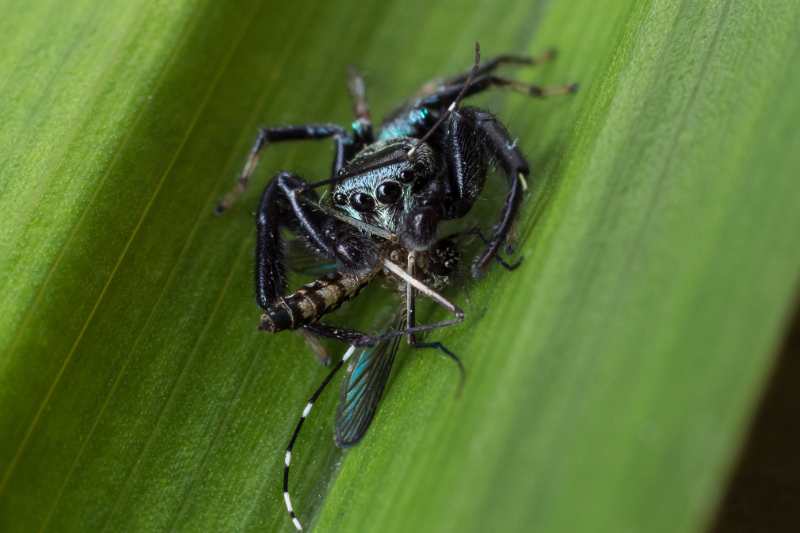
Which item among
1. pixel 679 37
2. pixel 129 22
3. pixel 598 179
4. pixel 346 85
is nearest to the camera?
pixel 598 179

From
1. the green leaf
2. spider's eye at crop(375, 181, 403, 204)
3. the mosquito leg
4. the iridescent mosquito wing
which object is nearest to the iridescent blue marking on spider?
the green leaf

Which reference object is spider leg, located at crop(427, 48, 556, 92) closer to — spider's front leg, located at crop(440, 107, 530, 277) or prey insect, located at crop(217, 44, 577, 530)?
prey insect, located at crop(217, 44, 577, 530)

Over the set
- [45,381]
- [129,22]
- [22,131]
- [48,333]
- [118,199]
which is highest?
[129,22]

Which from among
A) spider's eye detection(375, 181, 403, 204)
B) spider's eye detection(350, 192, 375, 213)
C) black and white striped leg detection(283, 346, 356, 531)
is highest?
spider's eye detection(375, 181, 403, 204)

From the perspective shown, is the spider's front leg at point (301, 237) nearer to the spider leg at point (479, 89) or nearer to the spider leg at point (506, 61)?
the spider leg at point (479, 89)

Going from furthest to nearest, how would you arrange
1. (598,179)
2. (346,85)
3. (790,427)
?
(346,85)
(790,427)
(598,179)

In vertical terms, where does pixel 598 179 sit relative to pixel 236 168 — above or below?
above

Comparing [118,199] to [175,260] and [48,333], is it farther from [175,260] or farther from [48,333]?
[48,333]

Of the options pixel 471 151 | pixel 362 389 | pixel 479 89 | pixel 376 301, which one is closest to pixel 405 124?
pixel 479 89

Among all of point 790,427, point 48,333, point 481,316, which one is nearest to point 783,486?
point 790,427

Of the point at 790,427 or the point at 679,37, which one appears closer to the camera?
the point at 679,37
